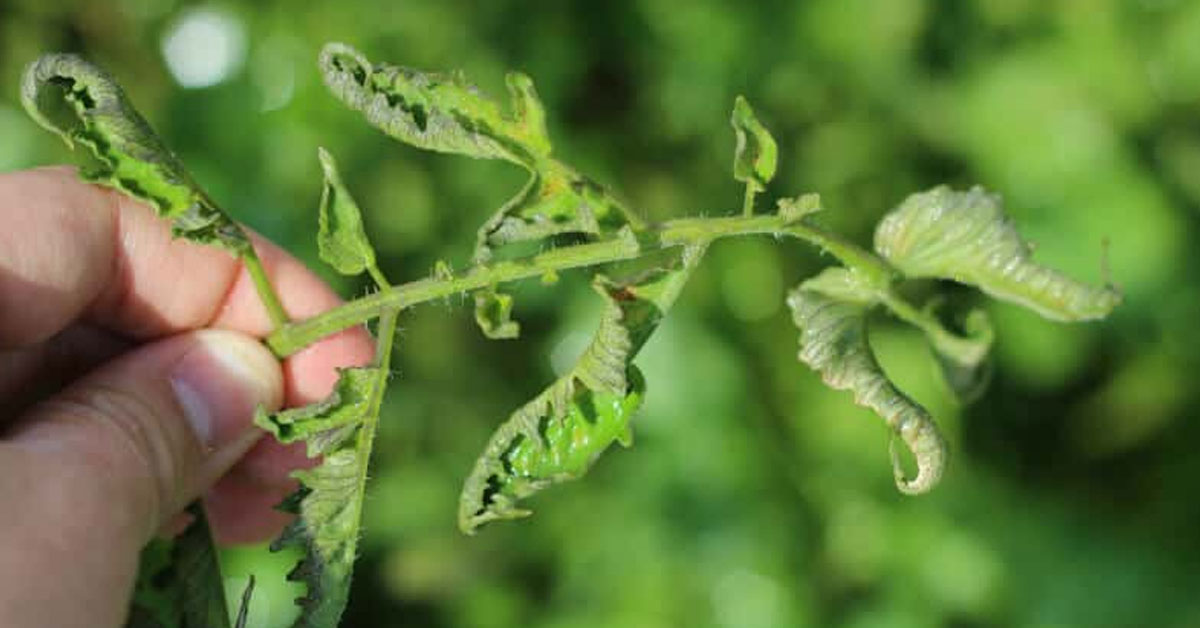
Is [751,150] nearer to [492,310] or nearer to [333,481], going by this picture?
[492,310]

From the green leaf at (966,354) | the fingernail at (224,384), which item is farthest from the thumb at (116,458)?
the green leaf at (966,354)

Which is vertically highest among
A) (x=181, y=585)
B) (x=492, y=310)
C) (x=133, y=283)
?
(x=492, y=310)

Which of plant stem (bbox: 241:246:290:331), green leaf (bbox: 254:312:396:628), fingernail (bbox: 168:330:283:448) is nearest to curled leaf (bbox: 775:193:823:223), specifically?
green leaf (bbox: 254:312:396:628)

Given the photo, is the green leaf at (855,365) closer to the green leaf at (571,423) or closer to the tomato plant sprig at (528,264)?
the tomato plant sprig at (528,264)

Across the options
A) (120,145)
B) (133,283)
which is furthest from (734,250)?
(120,145)

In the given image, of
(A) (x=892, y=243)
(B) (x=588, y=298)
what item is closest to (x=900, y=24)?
(B) (x=588, y=298)

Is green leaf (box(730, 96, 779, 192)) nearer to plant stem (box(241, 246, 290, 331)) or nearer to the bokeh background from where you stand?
plant stem (box(241, 246, 290, 331))
